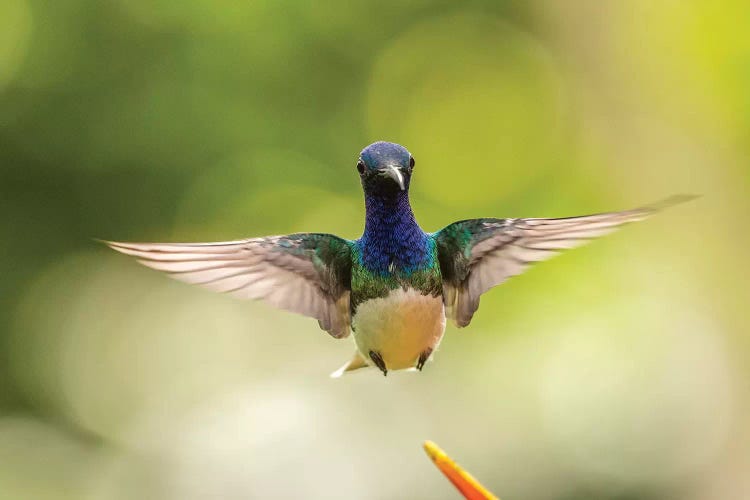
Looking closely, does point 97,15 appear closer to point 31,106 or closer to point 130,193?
point 31,106

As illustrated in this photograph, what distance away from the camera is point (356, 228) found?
423cm

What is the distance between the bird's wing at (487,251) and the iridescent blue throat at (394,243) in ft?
0.19

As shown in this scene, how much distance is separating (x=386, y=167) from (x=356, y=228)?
2.97 meters

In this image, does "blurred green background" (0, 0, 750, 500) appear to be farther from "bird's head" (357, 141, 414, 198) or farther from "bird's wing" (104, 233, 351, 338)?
"bird's head" (357, 141, 414, 198)

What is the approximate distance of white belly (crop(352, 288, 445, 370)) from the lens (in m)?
1.50

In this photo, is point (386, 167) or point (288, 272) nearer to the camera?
point (386, 167)

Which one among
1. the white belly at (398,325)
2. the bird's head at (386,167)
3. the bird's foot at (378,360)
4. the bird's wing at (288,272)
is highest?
the bird's head at (386,167)

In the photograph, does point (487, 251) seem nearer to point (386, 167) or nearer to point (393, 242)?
point (393, 242)

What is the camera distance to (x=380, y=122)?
14.4 ft

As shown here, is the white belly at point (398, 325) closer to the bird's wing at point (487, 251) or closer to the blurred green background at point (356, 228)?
the bird's wing at point (487, 251)

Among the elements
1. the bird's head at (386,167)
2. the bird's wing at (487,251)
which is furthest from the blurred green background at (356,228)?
the bird's head at (386,167)

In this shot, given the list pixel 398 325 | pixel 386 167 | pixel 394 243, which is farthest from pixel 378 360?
pixel 386 167

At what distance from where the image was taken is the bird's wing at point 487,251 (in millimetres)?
1516

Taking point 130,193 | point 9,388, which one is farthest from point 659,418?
point 9,388
